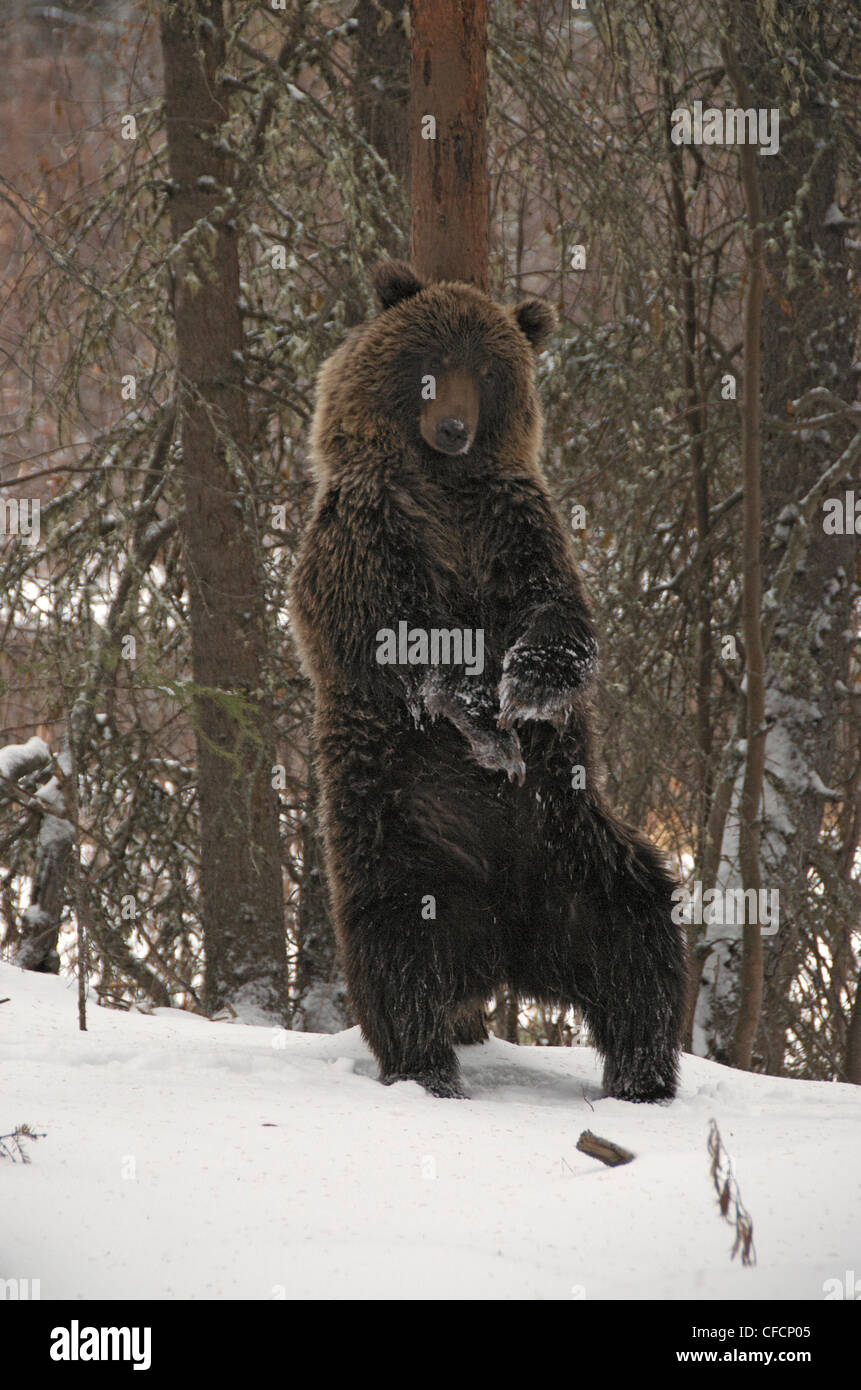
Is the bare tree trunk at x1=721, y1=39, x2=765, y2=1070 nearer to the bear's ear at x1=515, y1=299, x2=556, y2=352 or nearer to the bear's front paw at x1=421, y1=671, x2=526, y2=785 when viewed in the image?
the bear's ear at x1=515, y1=299, x2=556, y2=352

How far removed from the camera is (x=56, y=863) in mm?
6215

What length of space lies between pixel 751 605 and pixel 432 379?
2.00 m

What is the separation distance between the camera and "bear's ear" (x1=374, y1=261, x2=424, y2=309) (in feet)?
13.9

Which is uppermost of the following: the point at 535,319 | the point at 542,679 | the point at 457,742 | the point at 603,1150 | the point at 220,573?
the point at 535,319

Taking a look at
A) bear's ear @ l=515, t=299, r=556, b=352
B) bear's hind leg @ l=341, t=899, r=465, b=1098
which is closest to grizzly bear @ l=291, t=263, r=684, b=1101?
bear's hind leg @ l=341, t=899, r=465, b=1098

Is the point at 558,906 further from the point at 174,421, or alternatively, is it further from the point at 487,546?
the point at 174,421

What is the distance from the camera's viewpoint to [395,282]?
424 cm

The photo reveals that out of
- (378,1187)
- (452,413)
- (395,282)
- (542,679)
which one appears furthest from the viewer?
(395,282)

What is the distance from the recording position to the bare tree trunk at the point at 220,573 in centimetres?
620

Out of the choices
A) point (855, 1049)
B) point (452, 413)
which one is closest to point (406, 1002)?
point (452, 413)

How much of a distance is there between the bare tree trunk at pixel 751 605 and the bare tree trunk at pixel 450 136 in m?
1.51

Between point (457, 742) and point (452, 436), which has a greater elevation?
point (452, 436)

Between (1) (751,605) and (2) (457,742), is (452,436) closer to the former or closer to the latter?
(2) (457,742)

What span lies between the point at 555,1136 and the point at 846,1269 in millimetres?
1020
